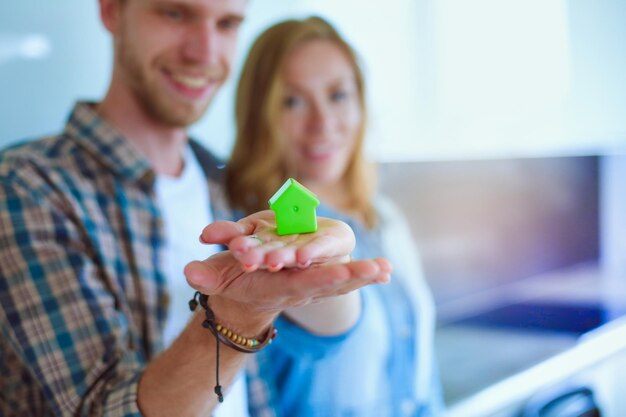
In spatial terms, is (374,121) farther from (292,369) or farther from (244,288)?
(244,288)

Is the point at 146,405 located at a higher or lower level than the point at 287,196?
lower

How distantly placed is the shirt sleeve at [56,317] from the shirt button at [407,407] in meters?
0.67

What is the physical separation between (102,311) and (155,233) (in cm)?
22

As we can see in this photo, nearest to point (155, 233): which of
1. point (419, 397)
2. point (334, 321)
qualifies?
point (334, 321)

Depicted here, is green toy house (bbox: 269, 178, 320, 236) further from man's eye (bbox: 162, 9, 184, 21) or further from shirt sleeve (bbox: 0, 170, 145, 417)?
man's eye (bbox: 162, 9, 184, 21)

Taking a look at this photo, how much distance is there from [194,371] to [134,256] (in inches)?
13.5

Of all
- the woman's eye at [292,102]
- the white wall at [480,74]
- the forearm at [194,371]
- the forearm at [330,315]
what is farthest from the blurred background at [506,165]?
the forearm at [194,371]

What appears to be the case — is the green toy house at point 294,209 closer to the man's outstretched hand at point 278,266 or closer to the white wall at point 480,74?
the man's outstretched hand at point 278,266

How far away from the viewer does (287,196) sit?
0.55 meters

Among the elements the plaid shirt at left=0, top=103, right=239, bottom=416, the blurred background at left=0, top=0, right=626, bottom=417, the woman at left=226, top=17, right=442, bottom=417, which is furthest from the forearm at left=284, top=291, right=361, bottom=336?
the blurred background at left=0, top=0, right=626, bottom=417

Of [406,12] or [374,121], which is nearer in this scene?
[374,121]

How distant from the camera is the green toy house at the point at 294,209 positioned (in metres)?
0.55

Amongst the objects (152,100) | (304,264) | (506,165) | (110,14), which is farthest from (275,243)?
(506,165)

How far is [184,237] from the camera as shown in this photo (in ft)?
3.65
